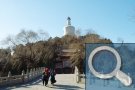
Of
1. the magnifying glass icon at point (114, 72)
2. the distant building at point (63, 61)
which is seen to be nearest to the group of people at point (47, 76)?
the magnifying glass icon at point (114, 72)

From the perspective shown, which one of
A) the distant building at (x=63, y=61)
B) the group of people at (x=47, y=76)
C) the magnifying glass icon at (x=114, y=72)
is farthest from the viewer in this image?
the distant building at (x=63, y=61)

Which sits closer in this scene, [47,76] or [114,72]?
[114,72]

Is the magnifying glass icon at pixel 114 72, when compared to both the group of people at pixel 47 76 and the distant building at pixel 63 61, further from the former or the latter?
the distant building at pixel 63 61

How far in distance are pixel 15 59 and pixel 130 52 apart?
4569cm

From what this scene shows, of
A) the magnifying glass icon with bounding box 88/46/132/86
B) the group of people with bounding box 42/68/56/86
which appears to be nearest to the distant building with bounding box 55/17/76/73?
the group of people with bounding box 42/68/56/86

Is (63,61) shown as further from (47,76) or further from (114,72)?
(114,72)

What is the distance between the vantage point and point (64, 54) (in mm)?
68000

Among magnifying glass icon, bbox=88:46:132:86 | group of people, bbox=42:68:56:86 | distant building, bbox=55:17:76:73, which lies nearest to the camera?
magnifying glass icon, bbox=88:46:132:86

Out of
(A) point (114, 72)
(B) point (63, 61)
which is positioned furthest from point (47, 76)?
(B) point (63, 61)

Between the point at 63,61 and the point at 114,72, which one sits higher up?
the point at 63,61

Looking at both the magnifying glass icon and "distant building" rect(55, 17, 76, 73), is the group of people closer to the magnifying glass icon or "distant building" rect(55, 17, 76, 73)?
the magnifying glass icon

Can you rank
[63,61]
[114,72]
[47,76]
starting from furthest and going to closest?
[63,61] → [47,76] → [114,72]

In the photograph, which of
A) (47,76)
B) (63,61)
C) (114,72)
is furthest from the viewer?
(63,61)

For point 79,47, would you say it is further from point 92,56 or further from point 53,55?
point 53,55
